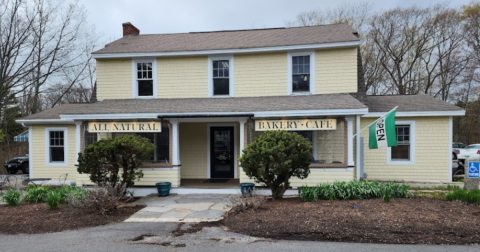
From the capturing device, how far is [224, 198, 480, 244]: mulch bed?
533 cm

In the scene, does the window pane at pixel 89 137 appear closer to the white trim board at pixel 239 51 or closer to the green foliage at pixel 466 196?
the white trim board at pixel 239 51

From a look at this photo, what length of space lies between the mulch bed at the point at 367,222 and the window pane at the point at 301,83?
5.56 meters

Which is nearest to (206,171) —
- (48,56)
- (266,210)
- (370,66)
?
(266,210)

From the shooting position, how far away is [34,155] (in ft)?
43.7

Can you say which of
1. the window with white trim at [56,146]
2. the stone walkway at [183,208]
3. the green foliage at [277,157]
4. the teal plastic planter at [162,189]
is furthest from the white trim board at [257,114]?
the window with white trim at [56,146]

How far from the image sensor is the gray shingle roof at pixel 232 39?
39.4 feet

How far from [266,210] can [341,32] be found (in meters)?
8.75

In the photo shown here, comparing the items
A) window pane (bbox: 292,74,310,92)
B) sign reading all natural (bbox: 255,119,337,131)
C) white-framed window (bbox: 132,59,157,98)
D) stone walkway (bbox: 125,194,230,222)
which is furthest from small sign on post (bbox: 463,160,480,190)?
white-framed window (bbox: 132,59,157,98)

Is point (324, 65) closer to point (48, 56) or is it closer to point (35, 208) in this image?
point (35, 208)

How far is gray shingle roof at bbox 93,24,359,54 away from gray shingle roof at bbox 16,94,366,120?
6.78ft

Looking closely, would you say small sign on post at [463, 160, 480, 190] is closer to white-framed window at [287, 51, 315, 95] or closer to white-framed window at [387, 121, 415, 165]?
white-framed window at [387, 121, 415, 165]

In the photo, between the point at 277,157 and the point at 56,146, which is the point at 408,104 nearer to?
the point at 277,157

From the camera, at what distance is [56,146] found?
13250mm

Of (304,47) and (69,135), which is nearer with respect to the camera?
(304,47)
